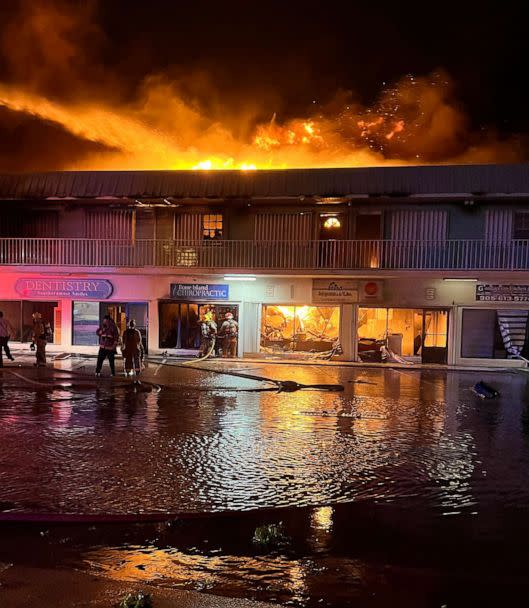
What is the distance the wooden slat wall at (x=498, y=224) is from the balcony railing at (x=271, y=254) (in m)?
0.46

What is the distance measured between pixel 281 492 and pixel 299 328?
16233 millimetres

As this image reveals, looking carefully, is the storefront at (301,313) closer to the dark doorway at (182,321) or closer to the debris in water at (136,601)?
the dark doorway at (182,321)

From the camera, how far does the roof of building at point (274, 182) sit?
20.7 m

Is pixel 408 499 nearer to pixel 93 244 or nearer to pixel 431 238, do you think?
pixel 431 238

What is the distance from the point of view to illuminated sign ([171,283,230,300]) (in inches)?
880

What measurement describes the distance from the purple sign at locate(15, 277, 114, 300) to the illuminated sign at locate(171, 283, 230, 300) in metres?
2.91

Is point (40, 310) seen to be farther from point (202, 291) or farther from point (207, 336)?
point (207, 336)

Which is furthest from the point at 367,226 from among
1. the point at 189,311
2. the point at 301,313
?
the point at 189,311

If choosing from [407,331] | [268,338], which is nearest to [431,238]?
[407,331]

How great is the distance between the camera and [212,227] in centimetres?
2294

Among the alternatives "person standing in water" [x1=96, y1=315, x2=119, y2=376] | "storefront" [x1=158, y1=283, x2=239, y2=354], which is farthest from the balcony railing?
"person standing in water" [x1=96, y1=315, x2=119, y2=376]

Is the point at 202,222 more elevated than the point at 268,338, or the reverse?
the point at 202,222

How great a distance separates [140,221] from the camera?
23344 millimetres

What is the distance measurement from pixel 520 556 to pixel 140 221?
818 inches
